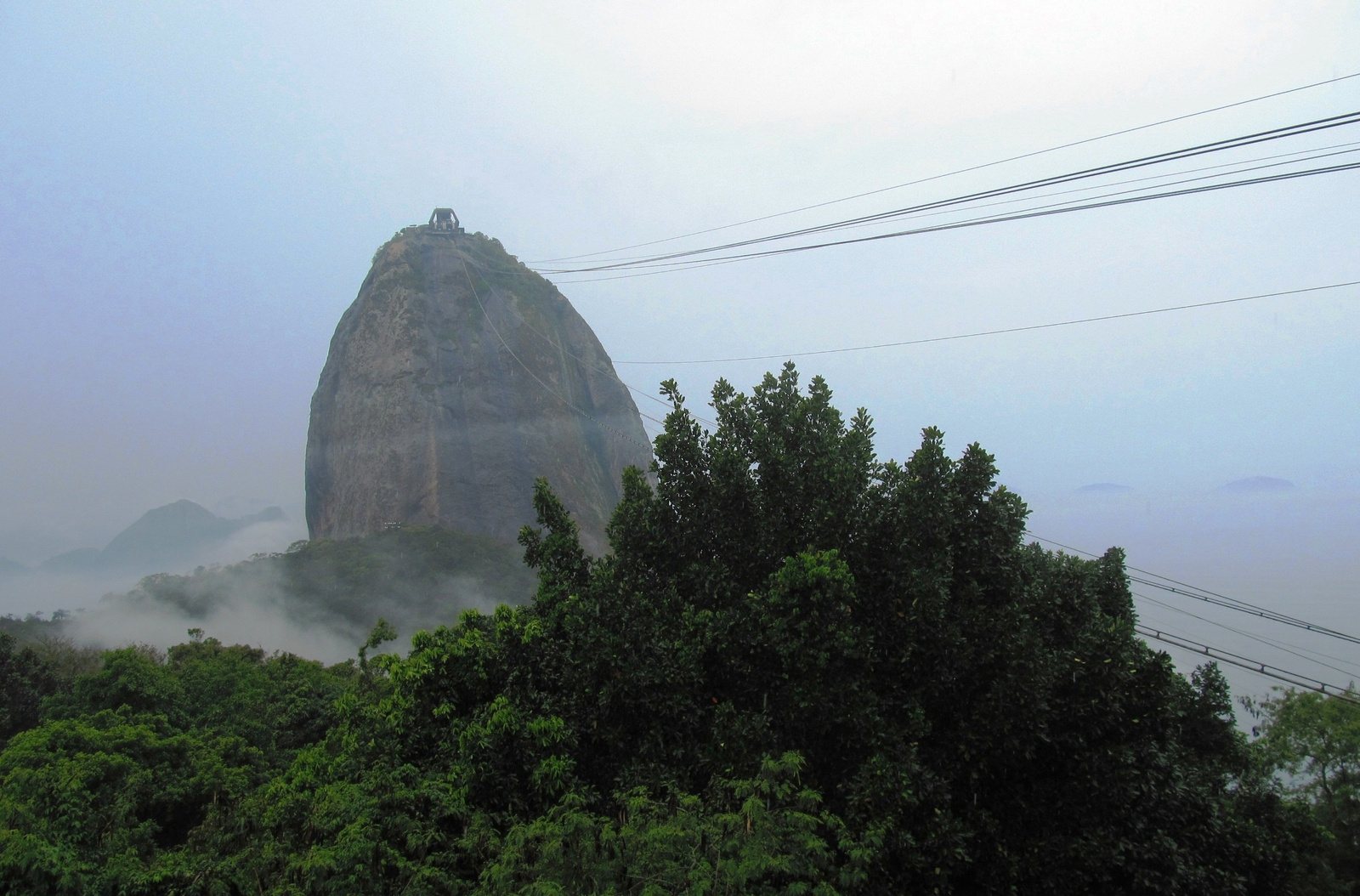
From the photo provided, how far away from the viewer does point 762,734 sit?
8398 mm

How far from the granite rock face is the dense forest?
48250 millimetres

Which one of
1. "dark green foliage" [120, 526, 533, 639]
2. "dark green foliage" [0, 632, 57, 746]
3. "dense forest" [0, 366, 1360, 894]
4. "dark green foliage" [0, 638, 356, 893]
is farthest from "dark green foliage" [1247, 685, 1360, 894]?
"dark green foliage" [120, 526, 533, 639]

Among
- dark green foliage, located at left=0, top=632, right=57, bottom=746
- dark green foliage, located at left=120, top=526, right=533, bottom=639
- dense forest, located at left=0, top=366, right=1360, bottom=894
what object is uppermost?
dense forest, located at left=0, top=366, right=1360, bottom=894

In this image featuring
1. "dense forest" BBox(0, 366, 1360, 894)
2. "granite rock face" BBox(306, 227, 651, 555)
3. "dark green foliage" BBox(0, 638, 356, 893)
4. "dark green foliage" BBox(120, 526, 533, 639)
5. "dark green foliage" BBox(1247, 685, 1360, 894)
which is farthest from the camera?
"granite rock face" BBox(306, 227, 651, 555)

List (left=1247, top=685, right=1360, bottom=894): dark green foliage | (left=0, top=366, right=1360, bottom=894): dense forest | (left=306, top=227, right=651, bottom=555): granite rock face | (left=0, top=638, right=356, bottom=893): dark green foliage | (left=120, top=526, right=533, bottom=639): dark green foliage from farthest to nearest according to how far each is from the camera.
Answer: (left=306, top=227, right=651, bottom=555): granite rock face, (left=120, top=526, right=533, bottom=639): dark green foliage, (left=1247, top=685, right=1360, bottom=894): dark green foliage, (left=0, top=638, right=356, bottom=893): dark green foliage, (left=0, top=366, right=1360, bottom=894): dense forest

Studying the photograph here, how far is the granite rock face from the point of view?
6022 cm

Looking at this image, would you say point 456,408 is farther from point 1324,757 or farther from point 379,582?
point 1324,757

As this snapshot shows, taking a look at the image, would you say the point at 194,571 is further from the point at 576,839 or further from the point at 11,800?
the point at 576,839

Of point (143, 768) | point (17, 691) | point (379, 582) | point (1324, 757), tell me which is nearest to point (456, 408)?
point (379, 582)

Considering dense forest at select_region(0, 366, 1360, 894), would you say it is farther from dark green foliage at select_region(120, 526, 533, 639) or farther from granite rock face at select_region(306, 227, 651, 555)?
granite rock face at select_region(306, 227, 651, 555)

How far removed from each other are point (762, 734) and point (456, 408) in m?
57.3

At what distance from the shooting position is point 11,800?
11102 millimetres

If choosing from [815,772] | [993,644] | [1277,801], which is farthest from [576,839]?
[1277,801]

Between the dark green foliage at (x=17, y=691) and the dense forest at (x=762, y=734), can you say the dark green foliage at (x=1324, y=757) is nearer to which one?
the dense forest at (x=762, y=734)
